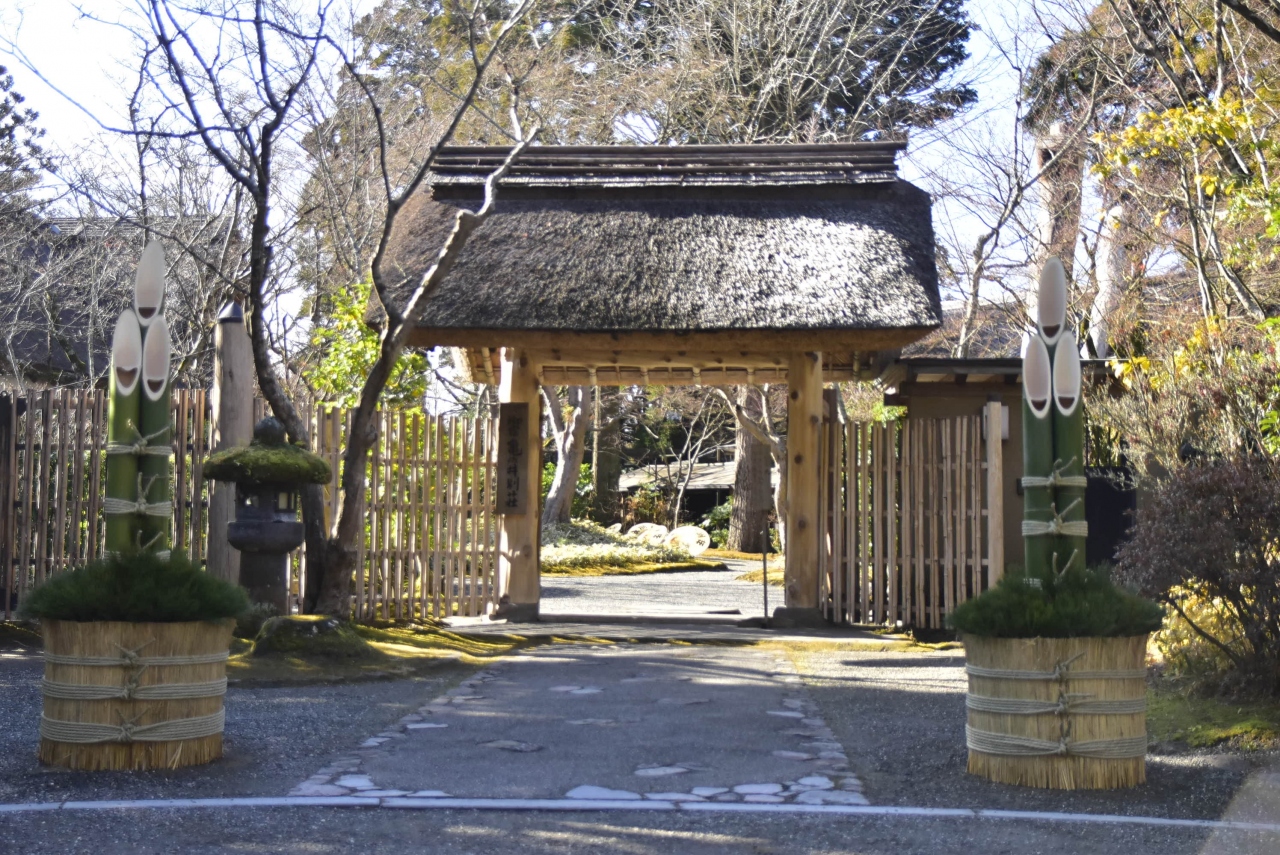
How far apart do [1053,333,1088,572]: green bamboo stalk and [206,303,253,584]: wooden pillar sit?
5.98m

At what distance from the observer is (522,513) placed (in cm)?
986

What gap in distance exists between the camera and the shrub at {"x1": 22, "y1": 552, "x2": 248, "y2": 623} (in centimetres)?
448

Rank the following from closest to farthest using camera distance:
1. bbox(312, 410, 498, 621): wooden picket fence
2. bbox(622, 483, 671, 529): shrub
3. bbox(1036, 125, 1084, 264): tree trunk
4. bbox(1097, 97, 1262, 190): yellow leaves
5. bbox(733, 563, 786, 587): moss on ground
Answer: bbox(1097, 97, 1262, 190): yellow leaves, bbox(312, 410, 498, 621): wooden picket fence, bbox(1036, 125, 1084, 264): tree trunk, bbox(733, 563, 786, 587): moss on ground, bbox(622, 483, 671, 529): shrub

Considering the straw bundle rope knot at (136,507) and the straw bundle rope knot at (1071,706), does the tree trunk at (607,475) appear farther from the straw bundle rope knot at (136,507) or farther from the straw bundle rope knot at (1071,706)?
the straw bundle rope knot at (1071,706)

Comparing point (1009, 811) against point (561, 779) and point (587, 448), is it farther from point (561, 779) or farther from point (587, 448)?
point (587, 448)

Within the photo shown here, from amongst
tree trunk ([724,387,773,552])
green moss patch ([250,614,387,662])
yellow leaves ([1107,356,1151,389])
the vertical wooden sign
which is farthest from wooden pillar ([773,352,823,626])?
tree trunk ([724,387,773,552])

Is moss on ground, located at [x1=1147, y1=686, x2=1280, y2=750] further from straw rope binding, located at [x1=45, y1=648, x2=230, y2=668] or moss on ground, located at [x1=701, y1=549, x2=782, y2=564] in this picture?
moss on ground, located at [x1=701, y1=549, x2=782, y2=564]

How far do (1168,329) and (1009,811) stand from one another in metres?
9.04

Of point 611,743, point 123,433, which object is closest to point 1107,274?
point 611,743

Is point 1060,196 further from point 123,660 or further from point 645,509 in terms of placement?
point 645,509

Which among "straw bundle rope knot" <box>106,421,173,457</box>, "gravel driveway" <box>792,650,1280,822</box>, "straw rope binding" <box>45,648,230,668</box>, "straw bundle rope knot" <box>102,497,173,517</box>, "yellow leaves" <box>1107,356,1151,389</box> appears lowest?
"gravel driveway" <box>792,650,1280,822</box>

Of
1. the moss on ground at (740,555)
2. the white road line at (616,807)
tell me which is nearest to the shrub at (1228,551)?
the white road line at (616,807)

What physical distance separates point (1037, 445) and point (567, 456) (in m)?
17.1

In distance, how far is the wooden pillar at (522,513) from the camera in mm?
9844
